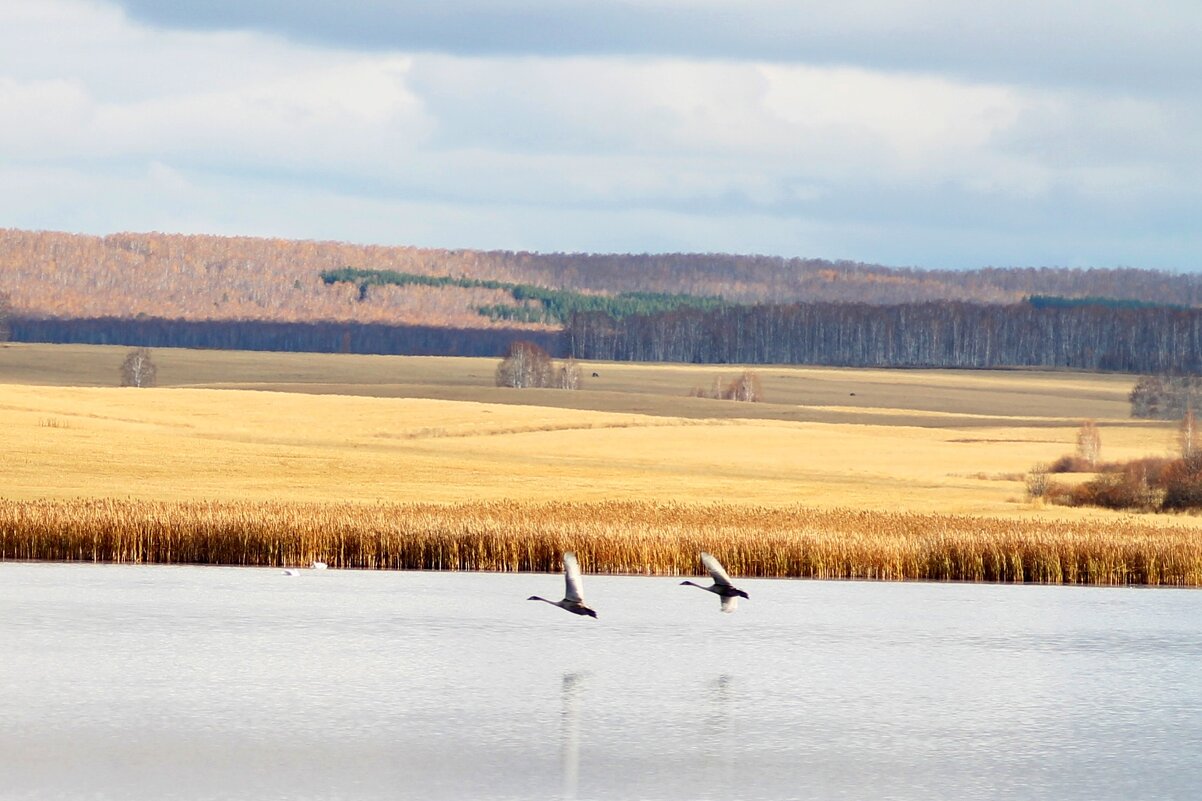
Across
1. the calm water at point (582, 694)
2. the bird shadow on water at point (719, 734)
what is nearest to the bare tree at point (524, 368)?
the calm water at point (582, 694)

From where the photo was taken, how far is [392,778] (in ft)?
47.0

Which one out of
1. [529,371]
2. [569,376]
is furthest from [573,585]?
[569,376]

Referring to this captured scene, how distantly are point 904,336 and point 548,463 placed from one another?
13083cm

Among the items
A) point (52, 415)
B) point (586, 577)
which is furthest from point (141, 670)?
point (52, 415)

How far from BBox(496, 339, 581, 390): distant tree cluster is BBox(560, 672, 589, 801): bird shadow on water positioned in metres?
106

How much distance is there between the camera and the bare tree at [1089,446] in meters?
66.6

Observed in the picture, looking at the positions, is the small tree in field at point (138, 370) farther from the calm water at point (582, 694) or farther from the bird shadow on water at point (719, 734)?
the bird shadow on water at point (719, 734)

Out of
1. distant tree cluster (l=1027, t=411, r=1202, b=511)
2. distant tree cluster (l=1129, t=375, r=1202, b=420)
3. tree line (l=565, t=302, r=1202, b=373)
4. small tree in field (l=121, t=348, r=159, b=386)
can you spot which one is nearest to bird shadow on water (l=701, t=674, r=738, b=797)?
distant tree cluster (l=1027, t=411, r=1202, b=511)

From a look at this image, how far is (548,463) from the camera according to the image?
61.4 m

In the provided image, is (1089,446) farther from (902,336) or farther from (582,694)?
(902,336)

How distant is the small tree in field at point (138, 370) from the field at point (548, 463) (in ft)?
46.7

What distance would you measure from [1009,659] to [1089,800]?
8063mm

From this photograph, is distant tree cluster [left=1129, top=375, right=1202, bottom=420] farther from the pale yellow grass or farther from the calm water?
the calm water

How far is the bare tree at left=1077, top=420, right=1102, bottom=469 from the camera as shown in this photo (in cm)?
6661
